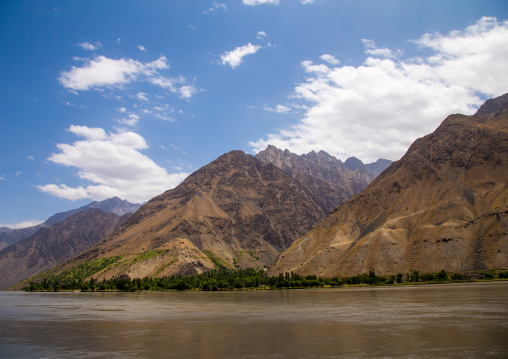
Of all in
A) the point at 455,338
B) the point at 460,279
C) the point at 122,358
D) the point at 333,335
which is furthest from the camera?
the point at 460,279

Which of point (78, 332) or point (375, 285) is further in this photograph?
point (375, 285)

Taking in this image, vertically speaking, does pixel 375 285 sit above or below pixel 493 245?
below

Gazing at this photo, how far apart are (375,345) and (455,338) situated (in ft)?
36.8

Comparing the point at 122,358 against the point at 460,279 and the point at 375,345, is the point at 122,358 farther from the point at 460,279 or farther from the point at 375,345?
the point at 460,279

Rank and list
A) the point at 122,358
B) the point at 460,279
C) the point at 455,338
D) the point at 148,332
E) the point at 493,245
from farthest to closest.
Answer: the point at 493,245, the point at 460,279, the point at 148,332, the point at 455,338, the point at 122,358

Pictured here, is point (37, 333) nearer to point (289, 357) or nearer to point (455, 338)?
point (289, 357)

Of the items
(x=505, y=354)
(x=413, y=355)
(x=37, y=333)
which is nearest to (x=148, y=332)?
(x=37, y=333)

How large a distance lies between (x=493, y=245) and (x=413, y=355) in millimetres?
184799

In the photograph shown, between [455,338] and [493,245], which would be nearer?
[455,338]

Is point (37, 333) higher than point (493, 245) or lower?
lower

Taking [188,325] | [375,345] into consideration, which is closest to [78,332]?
[188,325]

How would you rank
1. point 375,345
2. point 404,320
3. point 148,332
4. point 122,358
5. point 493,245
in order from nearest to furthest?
point 122,358
point 375,345
point 148,332
point 404,320
point 493,245

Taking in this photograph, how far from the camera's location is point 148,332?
60.3 m

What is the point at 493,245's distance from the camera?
19238cm
